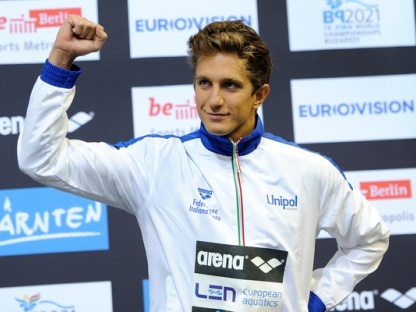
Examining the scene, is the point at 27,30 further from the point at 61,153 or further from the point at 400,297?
the point at 400,297

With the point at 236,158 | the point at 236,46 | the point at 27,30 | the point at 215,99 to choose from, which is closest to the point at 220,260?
the point at 236,158

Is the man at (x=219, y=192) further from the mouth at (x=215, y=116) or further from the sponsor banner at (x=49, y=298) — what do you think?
the sponsor banner at (x=49, y=298)

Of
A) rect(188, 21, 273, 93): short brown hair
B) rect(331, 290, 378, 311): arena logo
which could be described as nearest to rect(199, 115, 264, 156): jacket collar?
rect(188, 21, 273, 93): short brown hair

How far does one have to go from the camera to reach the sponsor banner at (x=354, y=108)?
10.9ft

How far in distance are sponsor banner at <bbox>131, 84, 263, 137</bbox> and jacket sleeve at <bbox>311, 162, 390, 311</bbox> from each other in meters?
1.11

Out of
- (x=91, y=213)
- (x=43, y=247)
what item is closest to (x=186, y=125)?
(x=91, y=213)

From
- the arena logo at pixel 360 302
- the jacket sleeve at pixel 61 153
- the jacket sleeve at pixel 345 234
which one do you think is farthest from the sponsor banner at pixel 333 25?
the jacket sleeve at pixel 61 153

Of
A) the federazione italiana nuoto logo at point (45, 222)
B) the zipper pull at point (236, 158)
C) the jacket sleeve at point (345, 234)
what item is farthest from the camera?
the federazione italiana nuoto logo at point (45, 222)

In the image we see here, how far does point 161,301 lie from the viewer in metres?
1.92

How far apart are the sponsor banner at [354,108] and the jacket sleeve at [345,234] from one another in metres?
1.07

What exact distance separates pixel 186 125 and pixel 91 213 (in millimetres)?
516

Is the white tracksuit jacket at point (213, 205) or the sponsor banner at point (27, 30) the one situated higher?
the sponsor banner at point (27, 30)

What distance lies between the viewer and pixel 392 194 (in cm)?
332

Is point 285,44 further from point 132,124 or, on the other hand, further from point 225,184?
point 225,184
